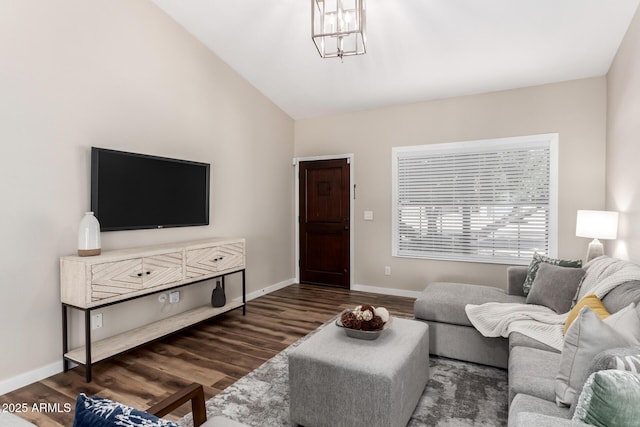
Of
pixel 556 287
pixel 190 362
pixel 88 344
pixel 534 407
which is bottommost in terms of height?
pixel 190 362

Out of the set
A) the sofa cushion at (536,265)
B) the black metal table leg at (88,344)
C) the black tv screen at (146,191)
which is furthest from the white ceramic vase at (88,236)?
the sofa cushion at (536,265)

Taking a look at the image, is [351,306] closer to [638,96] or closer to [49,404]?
[49,404]

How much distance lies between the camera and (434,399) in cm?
221

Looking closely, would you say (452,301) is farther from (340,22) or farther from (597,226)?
(340,22)

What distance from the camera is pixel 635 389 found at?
92cm

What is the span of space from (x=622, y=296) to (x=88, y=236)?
352 centimetres

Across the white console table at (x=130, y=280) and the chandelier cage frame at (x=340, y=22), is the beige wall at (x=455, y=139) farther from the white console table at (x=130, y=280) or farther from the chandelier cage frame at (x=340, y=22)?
the white console table at (x=130, y=280)

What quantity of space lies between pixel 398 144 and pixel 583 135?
208 centimetres

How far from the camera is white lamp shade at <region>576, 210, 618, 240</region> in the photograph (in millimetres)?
3035

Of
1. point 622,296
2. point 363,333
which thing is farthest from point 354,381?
point 622,296

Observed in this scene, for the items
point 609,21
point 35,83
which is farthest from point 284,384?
point 609,21

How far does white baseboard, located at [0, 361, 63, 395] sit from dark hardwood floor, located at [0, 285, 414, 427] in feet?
0.14

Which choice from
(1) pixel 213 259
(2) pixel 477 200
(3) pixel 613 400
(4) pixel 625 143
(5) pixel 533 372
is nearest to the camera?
(3) pixel 613 400

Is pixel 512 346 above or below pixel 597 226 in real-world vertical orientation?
below
